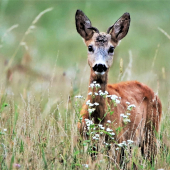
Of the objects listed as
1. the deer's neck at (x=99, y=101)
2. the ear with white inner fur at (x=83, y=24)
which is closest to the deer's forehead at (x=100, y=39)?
the ear with white inner fur at (x=83, y=24)

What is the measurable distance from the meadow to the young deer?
21 cm

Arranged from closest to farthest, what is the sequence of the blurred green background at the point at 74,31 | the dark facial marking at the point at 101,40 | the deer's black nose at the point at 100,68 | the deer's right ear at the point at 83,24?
the deer's black nose at the point at 100,68
the dark facial marking at the point at 101,40
the deer's right ear at the point at 83,24
the blurred green background at the point at 74,31

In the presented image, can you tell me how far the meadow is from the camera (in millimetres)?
5328

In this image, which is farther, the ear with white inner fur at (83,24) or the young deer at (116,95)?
the ear with white inner fur at (83,24)

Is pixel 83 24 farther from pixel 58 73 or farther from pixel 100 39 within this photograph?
pixel 58 73

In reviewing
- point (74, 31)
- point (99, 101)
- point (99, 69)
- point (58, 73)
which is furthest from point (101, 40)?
point (74, 31)

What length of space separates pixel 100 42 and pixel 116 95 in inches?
31.2

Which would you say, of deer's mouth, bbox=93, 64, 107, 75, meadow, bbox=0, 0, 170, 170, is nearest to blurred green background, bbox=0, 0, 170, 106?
meadow, bbox=0, 0, 170, 170

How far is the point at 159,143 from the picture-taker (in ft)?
19.5

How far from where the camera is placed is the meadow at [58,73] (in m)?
5.33

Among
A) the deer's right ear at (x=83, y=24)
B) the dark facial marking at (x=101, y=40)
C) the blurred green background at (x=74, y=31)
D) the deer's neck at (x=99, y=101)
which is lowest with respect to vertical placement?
the deer's neck at (x=99, y=101)

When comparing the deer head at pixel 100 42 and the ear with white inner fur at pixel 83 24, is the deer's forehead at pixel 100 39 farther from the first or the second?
the ear with white inner fur at pixel 83 24

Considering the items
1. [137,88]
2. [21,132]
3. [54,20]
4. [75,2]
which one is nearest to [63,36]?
[54,20]

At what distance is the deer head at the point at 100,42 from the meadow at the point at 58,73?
1.22 feet
